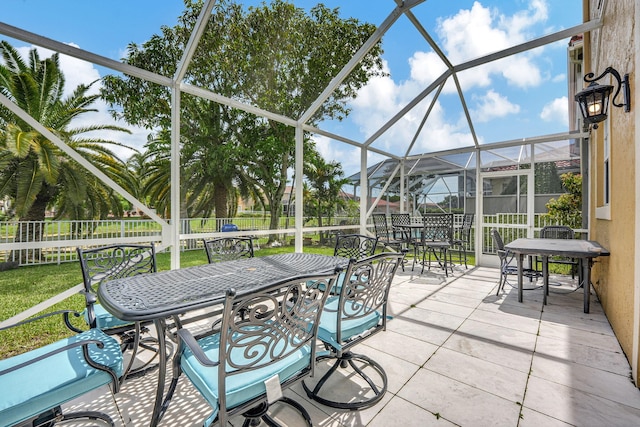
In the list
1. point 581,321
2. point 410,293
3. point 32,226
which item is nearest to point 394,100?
point 410,293

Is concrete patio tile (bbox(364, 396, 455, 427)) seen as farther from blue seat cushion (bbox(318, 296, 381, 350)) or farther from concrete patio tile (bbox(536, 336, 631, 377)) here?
concrete patio tile (bbox(536, 336, 631, 377))

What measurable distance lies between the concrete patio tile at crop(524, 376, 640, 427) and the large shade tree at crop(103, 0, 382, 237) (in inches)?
223

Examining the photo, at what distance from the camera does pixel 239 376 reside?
4.13ft

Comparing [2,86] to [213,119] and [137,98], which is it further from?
[213,119]

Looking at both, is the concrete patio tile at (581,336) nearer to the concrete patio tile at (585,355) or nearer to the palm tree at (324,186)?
the concrete patio tile at (585,355)

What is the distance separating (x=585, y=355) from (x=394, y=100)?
4467 mm

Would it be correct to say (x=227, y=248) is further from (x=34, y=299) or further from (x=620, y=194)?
(x=620, y=194)

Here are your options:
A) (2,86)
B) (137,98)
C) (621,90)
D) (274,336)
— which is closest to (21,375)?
(274,336)

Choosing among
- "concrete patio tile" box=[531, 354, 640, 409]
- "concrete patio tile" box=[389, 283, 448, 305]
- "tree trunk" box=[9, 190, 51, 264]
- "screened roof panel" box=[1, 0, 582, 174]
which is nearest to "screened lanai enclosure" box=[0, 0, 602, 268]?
"screened roof panel" box=[1, 0, 582, 174]

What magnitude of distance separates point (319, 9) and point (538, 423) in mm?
8319

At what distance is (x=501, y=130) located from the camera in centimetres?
589

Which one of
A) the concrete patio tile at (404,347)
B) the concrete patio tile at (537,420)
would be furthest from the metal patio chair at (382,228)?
the concrete patio tile at (537,420)

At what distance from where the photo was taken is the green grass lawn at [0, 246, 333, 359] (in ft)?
9.19

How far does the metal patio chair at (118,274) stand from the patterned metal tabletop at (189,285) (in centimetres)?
35
